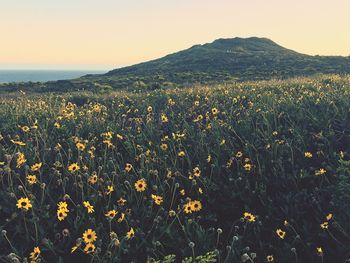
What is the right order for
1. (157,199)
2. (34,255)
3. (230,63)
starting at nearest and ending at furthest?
(34,255) → (157,199) → (230,63)

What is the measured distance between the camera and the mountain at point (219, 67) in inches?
1412

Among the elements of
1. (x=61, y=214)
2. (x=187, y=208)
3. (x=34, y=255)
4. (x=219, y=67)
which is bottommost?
(x=34, y=255)

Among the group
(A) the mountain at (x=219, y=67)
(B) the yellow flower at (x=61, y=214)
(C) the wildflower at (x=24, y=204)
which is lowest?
(B) the yellow flower at (x=61, y=214)

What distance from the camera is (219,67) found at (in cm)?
5281

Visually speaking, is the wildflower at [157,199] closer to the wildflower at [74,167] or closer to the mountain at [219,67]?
the wildflower at [74,167]

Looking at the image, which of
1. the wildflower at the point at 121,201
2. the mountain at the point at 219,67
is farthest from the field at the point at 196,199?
the mountain at the point at 219,67

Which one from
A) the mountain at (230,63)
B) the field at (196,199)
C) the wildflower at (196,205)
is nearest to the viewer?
the field at (196,199)

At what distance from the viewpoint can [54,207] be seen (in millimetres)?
4891

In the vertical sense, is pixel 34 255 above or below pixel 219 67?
below

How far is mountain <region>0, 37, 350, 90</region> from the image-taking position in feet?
118

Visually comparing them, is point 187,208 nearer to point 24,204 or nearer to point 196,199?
point 196,199

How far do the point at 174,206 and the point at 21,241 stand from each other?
5.98 ft

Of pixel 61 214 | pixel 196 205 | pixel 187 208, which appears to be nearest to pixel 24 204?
pixel 61 214

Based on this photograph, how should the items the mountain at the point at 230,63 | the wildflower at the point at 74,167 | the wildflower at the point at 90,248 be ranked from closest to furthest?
1. the wildflower at the point at 90,248
2. the wildflower at the point at 74,167
3. the mountain at the point at 230,63
